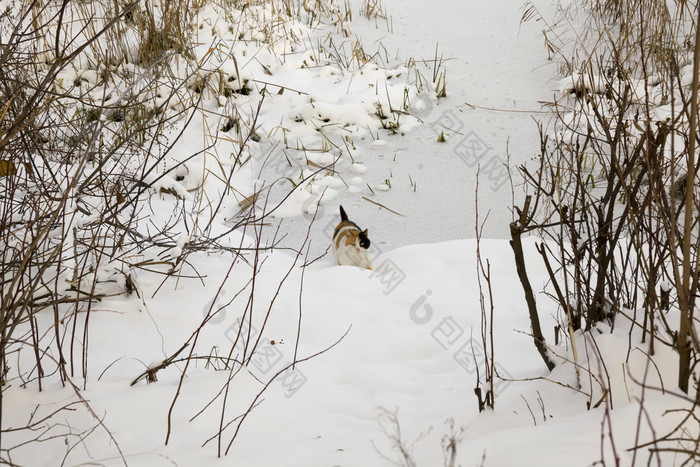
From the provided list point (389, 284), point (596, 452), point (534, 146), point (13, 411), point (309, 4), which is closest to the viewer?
point (596, 452)

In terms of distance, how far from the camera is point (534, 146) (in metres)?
4.61

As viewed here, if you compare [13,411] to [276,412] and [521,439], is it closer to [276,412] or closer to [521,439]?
[276,412]

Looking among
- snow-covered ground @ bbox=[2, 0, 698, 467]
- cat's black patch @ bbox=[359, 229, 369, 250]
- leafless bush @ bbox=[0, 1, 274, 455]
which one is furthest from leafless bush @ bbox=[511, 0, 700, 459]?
leafless bush @ bbox=[0, 1, 274, 455]

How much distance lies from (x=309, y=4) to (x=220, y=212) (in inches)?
128

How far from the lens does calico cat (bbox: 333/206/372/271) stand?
328cm

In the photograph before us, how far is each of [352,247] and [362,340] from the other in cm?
90

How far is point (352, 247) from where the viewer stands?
10.8 feet

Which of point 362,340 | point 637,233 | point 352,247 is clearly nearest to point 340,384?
point 362,340

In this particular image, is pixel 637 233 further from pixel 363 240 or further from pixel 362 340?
pixel 363 240

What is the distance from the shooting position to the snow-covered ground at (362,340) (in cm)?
153

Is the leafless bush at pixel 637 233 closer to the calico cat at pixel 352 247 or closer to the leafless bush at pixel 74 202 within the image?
the calico cat at pixel 352 247

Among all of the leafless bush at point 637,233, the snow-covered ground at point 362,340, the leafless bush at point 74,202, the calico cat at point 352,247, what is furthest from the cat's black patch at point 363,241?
the leafless bush at point 637,233

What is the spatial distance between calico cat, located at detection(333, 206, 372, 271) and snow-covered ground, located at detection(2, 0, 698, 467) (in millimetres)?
117

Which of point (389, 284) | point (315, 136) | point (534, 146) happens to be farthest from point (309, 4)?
point (389, 284)
